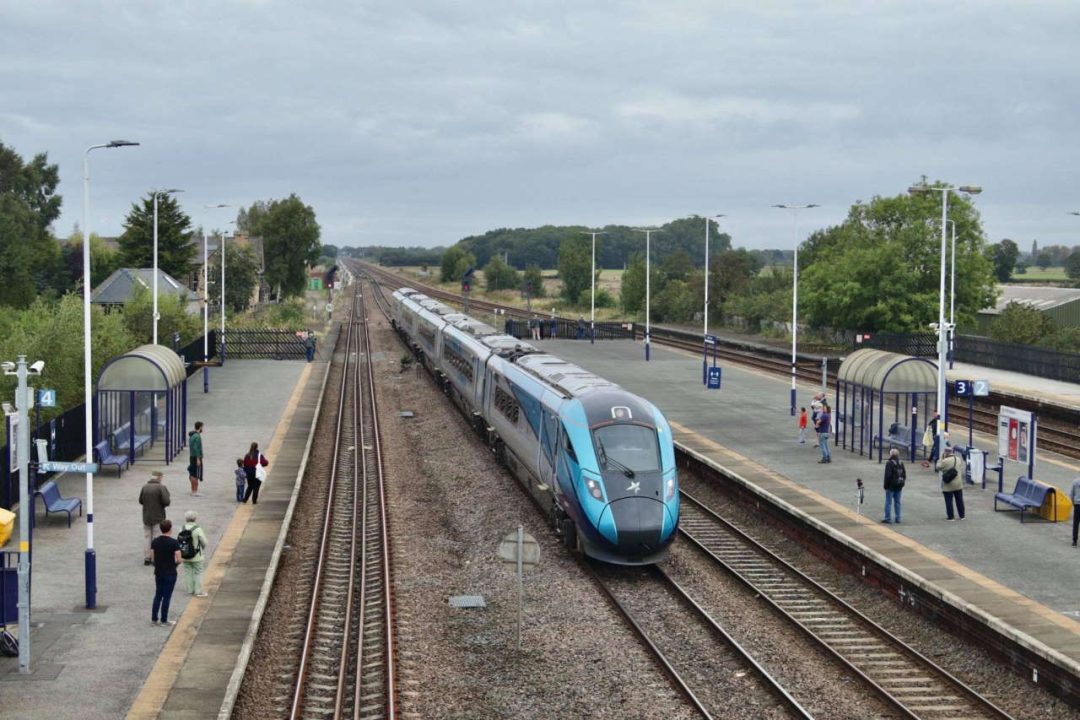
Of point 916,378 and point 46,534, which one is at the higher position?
point 916,378

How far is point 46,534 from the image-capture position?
22047 mm

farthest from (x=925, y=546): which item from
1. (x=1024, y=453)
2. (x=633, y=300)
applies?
(x=633, y=300)

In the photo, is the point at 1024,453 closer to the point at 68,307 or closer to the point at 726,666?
the point at 726,666

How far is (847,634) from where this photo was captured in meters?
17.6

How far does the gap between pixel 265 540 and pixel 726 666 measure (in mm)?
9837

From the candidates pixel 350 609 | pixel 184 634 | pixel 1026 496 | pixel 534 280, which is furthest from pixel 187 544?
pixel 534 280

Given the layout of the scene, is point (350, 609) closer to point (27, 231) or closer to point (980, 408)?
point (980, 408)

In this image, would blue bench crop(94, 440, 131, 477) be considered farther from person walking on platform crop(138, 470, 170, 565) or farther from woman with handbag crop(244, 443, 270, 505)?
person walking on platform crop(138, 470, 170, 565)

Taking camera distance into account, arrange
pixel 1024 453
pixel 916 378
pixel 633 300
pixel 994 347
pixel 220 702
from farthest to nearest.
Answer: pixel 633 300, pixel 994 347, pixel 916 378, pixel 1024 453, pixel 220 702

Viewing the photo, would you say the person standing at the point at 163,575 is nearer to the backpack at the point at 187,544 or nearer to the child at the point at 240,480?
the backpack at the point at 187,544

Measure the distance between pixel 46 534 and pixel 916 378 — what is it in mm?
20212

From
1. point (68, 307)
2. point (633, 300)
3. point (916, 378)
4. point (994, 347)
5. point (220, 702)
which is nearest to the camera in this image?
point (220, 702)

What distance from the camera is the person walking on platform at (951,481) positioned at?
76.0ft

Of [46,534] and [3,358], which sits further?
[3,358]
